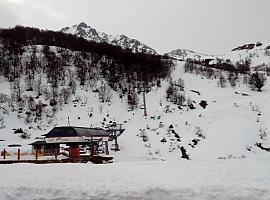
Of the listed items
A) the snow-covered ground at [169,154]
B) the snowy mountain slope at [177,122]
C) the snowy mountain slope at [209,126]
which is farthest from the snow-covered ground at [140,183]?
the snowy mountain slope at [209,126]

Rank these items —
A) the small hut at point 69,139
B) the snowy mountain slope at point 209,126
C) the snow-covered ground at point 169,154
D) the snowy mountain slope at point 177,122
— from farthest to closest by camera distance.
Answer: the snowy mountain slope at point 177,122 < the snowy mountain slope at point 209,126 < the small hut at point 69,139 < the snow-covered ground at point 169,154

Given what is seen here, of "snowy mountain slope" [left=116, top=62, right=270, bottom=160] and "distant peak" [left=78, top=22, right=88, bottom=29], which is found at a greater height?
"distant peak" [left=78, top=22, right=88, bottom=29]

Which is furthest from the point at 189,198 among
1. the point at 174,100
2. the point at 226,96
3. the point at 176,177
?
the point at 226,96

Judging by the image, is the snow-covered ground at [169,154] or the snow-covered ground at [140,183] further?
the snow-covered ground at [169,154]

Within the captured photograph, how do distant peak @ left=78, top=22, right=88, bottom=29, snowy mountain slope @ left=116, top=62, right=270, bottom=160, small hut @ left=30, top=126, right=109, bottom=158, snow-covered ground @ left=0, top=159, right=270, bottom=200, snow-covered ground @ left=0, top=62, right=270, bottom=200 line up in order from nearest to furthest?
snow-covered ground @ left=0, top=159, right=270, bottom=200
snow-covered ground @ left=0, top=62, right=270, bottom=200
small hut @ left=30, top=126, right=109, bottom=158
snowy mountain slope @ left=116, top=62, right=270, bottom=160
distant peak @ left=78, top=22, right=88, bottom=29

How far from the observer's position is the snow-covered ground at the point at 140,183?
8.84 meters

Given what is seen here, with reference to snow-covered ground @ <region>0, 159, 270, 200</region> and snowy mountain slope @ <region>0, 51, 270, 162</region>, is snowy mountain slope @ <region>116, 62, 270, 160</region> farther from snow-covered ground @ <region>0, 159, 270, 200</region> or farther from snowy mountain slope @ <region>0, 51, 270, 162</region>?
snow-covered ground @ <region>0, 159, 270, 200</region>

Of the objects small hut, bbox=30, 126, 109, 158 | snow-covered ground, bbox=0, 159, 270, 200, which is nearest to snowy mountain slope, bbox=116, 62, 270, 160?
small hut, bbox=30, 126, 109, 158

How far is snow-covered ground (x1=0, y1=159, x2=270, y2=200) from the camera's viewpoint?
29.0 ft

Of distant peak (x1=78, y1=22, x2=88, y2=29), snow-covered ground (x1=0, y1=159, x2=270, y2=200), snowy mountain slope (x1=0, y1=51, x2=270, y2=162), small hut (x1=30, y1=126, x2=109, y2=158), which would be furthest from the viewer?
distant peak (x1=78, y1=22, x2=88, y2=29)

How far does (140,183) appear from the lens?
9406mm

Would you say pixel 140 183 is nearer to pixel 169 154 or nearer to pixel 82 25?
pixel 169 154

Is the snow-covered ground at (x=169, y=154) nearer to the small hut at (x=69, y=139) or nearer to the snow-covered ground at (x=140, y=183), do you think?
the snow-covered ground at (x=140, y=183)

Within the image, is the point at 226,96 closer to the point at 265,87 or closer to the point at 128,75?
the point at 265,87
